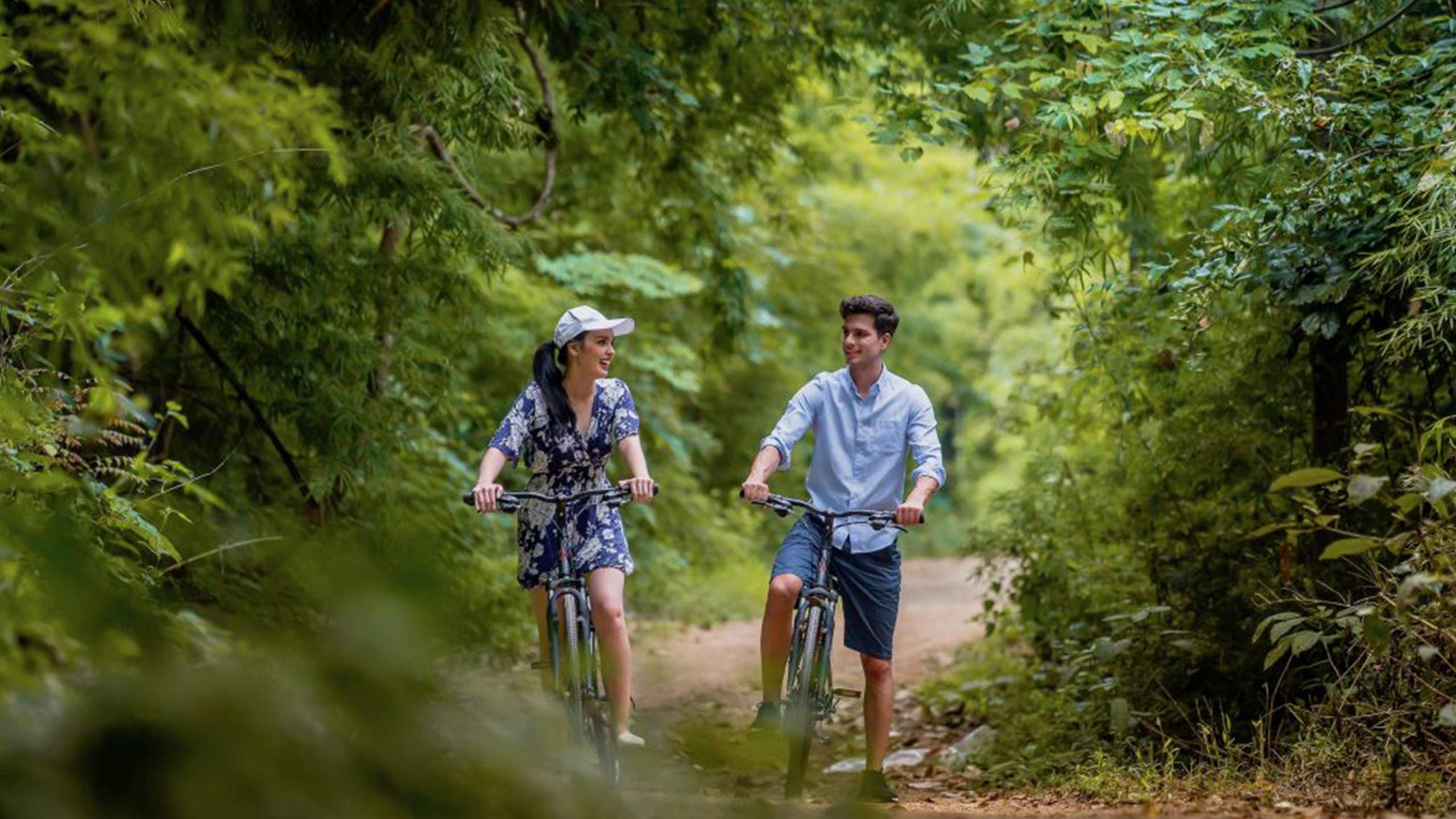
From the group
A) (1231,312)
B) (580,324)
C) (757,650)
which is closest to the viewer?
(580,324)

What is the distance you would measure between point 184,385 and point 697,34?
13.1ft

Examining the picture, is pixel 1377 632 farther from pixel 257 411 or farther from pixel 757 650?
pixel 757 650

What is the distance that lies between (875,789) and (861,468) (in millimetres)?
1279

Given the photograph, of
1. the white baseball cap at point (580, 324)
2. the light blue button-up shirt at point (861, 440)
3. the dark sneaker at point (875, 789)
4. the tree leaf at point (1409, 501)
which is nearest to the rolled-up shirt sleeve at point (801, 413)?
the light blue button-up shirt at point (861, 440)

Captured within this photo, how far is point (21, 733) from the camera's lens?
200 centimetres

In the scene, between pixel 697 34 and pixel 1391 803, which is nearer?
pixel 1391 803

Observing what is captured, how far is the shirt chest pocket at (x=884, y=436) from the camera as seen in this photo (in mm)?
5930

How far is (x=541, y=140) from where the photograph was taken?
10328mm

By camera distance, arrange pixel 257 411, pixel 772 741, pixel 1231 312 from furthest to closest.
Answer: pixel 1231 312 → pixel 257 411 → pixel 772 741

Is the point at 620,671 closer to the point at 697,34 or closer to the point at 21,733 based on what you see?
the point at 21,733

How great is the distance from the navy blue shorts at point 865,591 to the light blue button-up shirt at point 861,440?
7 cm

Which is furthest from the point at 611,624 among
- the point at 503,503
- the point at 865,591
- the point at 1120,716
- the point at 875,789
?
the point at 1120,716

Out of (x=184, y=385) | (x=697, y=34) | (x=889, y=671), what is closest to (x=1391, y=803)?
(x=889, y=671)

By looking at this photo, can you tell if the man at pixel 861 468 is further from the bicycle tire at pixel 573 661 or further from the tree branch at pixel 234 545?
the tree branch at pixel 234 545
